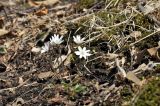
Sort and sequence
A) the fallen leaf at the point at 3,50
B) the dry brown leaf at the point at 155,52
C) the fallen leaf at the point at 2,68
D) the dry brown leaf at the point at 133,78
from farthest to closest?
the fallen leaf at the point at 3,50 → the fallen leaf at the point at 2,68 → the dry brown leaf at the point at 155,52 → the dry brown leaf at the point at 133,78

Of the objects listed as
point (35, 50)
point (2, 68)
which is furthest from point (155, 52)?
point (2, 68)

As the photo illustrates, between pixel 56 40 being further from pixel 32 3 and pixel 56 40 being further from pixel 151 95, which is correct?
pixel 32 3

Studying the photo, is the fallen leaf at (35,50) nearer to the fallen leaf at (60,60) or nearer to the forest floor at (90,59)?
the forest floor at (90,59)

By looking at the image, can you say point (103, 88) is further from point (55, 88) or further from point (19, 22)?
point (19, 22)

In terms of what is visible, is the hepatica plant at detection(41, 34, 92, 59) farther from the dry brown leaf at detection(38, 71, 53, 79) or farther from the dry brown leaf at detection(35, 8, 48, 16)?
the dry brown leaf at detection(35, 8, 48, 16)

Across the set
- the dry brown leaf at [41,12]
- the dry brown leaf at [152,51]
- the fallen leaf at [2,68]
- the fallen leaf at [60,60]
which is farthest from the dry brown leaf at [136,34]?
the dry brown leaf at [41,12]

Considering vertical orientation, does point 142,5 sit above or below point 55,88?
above

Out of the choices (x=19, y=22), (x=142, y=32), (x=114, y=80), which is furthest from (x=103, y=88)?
(x=19, y=22)
